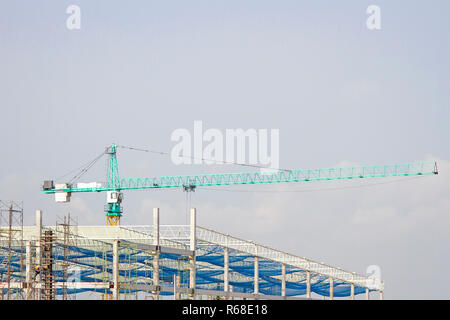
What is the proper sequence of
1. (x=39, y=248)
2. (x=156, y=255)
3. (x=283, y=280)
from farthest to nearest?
1. (x=283, y=280)
2. (x=156, y=255)
3. (x=39, y=248)

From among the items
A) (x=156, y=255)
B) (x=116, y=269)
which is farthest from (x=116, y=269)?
(x=156, y=255)

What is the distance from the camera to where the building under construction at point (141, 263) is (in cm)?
7738

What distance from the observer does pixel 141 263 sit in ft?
298

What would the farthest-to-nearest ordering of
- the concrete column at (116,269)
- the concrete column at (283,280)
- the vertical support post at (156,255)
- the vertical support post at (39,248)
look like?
the concrete column at (283,280), the vertical support post at (156,255), the concrete column at (116,269), the vertical support post at (39,248)

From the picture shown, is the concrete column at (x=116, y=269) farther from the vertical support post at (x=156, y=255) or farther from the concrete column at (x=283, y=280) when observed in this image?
the concrete column at (x=283, y=280)

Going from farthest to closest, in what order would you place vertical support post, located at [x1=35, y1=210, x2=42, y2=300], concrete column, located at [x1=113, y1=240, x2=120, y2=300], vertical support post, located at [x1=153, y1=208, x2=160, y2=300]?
vertical support post, located at [x1=153, y1=208, x2=160, y2=300] → concrete column, located at [x1=113, y1=240, x2=120, y2=300] → vertical support post, located at [x1=35, y1=210, x2=42, y2=300]

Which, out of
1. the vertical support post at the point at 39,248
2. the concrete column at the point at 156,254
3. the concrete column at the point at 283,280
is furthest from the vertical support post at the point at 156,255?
the concrete column at the point at 283,280

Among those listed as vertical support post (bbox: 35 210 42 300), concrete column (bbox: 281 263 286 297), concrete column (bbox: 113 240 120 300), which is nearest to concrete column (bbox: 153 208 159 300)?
concrete column (bbox: 113 240 120 300)

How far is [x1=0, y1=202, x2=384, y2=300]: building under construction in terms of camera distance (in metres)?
77.4

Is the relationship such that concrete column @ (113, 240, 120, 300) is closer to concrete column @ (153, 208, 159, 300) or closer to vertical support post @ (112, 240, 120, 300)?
vertical support post @ (112, 240, 120, 300)

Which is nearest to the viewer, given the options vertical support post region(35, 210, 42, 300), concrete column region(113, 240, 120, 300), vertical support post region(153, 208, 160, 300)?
vertical support post region(35, 210, 42, 300)

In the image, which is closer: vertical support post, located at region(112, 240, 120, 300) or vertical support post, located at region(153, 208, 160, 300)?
vertical support post, located at region(112, 240, 120, 300)

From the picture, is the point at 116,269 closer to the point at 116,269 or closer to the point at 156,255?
the point at 116,269
